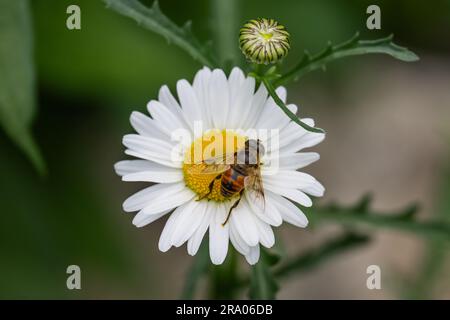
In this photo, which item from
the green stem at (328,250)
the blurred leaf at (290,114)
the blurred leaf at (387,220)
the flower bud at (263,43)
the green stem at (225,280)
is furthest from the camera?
the green stem at (328,250)

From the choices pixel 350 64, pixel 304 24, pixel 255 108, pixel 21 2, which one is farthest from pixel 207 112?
pixel 350 64

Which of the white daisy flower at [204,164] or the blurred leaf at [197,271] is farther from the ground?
the white daisy flower at [204,164]

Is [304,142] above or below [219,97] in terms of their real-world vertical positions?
below

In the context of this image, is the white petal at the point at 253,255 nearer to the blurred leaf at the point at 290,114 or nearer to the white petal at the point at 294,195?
the white petal at the point at 294,195

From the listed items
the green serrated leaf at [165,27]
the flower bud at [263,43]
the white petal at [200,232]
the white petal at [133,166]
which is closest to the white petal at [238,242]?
the white petal at [200,232]

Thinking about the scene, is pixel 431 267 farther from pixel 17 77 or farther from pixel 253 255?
pixel 17 77

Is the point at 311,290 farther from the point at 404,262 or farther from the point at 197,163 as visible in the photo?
the point at 197,163

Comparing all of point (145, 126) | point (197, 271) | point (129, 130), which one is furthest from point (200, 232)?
point (129, 130)
